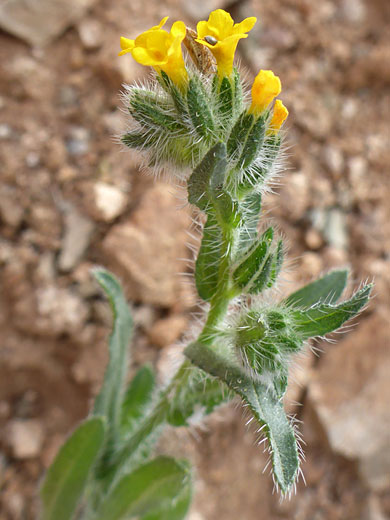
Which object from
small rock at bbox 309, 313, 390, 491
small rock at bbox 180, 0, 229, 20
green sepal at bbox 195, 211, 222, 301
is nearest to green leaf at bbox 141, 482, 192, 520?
small rock at bbox 309, 313, 390, 491

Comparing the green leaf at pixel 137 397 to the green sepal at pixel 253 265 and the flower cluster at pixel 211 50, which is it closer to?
the green sepal at pixel 253 265

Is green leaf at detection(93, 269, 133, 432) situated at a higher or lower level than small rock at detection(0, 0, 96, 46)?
lower

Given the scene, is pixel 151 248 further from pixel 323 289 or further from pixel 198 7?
pixel 198 7

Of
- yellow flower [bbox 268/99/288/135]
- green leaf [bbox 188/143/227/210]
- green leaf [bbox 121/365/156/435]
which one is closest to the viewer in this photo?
green leaf [bbox 188/143/227/210]

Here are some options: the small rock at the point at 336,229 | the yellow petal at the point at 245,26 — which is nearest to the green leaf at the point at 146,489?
the yellow petal at the point at 245,26

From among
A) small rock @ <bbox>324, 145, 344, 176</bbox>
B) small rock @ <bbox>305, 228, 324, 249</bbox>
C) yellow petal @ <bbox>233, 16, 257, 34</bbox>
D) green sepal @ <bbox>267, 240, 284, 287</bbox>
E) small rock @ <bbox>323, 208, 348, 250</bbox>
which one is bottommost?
small rock @ <bbox>305, 228, 324, 249</bbox>

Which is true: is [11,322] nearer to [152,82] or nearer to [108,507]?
[108,507]

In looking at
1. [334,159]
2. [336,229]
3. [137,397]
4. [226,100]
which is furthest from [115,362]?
[334,159]

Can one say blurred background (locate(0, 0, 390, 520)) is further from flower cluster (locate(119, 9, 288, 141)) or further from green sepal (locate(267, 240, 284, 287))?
flower cluster (locate(119, 9, 288, 141))

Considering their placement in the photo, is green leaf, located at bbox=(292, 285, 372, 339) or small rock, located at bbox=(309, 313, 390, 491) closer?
green leaf, located at bbox=(292, 285, 372, 339)

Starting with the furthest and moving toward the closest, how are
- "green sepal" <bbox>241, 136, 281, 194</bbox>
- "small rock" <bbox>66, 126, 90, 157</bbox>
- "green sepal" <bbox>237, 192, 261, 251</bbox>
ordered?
"small rock" <bbox>66, 126, 90, 157</bbox>, "green sepal" <bbox>237, 192, 261, 251</bbox>, "green sepal" <bbox>241, 136, 281, 194</bbox>
